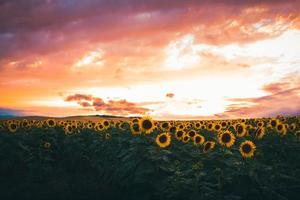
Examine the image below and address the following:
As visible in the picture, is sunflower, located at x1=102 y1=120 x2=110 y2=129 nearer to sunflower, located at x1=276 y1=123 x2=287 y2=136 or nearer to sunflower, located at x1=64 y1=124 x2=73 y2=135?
sunflower, located at x1=64 y1=124 x2=73 y2=135

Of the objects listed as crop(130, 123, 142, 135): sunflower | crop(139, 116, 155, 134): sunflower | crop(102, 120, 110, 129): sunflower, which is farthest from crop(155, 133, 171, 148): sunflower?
crop(102, 120, 110, 129): sunflower

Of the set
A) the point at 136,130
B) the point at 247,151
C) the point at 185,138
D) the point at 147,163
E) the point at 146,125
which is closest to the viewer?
the point at 147,163

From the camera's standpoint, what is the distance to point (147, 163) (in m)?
10.9

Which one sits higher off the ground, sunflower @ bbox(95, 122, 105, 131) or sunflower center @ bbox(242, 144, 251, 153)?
sunflower @ bbox(95, 122, 105, 131)

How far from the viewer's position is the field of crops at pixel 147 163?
10312mm

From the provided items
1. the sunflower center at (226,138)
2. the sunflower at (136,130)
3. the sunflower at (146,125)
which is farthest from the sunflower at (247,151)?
the sunflower at (136,130)

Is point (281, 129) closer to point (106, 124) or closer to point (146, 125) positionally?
point (146, 125)

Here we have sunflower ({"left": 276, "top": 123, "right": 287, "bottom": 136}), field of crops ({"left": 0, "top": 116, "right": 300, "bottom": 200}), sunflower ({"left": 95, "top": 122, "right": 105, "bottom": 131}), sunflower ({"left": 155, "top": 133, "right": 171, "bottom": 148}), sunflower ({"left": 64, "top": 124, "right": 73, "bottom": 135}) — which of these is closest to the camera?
field of crops ({"left": 0, "top": 116, "right": 300, "bottom": 200})

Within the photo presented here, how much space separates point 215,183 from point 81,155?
28.6 ft

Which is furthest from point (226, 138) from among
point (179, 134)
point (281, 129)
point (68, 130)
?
point (68, 130)

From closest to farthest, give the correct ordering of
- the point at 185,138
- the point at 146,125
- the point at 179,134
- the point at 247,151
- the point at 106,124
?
the point at 247,151 → the point at 146,125 → the point at 185,138 → the point at 179,134 → the point at 106,124

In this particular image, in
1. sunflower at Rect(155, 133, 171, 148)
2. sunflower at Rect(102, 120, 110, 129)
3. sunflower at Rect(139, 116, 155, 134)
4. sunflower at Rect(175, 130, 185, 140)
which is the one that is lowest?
sunflower at Rect(155, 133, 171, 148)

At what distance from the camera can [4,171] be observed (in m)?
16.3

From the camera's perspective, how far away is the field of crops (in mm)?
10312
